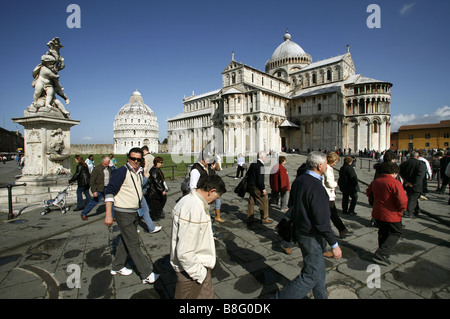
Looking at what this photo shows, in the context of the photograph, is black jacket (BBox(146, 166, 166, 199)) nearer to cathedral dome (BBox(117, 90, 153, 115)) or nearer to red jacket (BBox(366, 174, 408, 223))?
red jacket (BBox(366, 174, 408, 223))

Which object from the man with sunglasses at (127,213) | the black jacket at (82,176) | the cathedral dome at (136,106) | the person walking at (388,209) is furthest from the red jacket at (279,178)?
the cathedral dome at (136,106)

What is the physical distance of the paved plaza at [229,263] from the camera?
2811 mm

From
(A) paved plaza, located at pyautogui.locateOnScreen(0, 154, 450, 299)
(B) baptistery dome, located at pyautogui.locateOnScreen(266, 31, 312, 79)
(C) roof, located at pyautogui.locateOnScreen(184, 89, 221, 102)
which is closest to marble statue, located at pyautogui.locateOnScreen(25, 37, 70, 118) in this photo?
(A) paved plaza, located at pyautogui.locateOnScreen(0, 154, 450, 299)

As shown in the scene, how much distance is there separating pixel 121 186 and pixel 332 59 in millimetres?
49219

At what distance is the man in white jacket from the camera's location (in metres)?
1.81

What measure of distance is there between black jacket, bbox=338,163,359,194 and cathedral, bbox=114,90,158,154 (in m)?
89.8

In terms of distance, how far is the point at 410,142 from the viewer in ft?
171

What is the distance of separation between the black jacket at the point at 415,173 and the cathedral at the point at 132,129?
297ft

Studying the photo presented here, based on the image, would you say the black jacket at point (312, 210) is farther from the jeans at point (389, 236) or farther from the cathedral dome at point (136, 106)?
the cathedral dome at point (136, 106)

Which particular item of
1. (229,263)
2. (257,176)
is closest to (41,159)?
(257,176)

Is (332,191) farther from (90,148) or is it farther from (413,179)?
(90,148)

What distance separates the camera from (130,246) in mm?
2975
